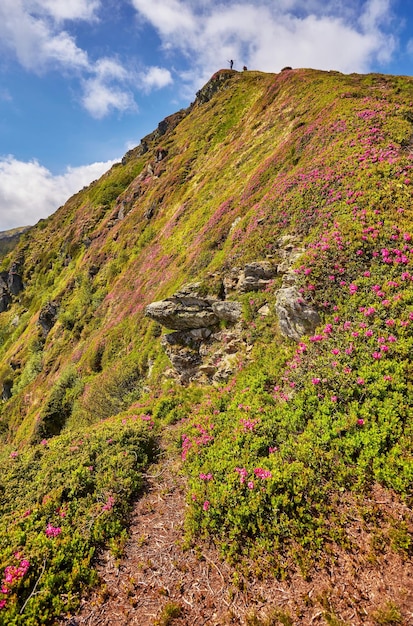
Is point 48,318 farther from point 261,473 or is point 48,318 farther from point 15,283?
point 261,473

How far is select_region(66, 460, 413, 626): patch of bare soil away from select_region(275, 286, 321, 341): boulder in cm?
810

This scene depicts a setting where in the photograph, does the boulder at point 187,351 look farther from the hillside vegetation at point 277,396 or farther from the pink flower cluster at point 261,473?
the pink flower cluster at point 261,473

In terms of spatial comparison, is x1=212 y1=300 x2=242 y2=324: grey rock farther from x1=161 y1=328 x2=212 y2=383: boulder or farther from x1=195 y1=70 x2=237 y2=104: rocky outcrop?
x1=195 y1=70 x2=237 y2=104: rocky outcrop

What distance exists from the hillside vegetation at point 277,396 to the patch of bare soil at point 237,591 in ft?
0.58

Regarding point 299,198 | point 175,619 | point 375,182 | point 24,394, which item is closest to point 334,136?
point 299,198

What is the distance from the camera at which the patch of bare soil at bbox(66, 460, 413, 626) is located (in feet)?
21.0

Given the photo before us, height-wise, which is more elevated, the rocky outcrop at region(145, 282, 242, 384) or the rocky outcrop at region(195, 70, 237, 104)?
the rocky outcrop at region(195, 70, 237, 104)

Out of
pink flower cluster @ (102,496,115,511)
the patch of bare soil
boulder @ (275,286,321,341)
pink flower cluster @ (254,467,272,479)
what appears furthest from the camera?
boulder @ (275,286,321,341)

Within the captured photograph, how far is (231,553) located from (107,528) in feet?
14.7

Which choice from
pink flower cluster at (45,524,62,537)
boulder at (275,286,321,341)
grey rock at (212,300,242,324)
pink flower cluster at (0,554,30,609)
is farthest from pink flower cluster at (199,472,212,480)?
grey rock at (212,300,242,324)

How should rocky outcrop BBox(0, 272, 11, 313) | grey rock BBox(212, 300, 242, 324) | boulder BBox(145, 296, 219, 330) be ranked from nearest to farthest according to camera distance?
grey rock BBox(212, 300, 242, 324) < boulder BBox(145, 296, 219, 330) < rocky outcrop BBox(0, 272, 11, 313)

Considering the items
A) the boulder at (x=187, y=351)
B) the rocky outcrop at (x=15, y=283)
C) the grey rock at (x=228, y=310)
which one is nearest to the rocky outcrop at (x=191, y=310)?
the grey rock at (x=228, y=310)

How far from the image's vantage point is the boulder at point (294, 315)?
1499 cm

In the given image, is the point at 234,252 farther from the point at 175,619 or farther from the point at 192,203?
the point at 192,203
